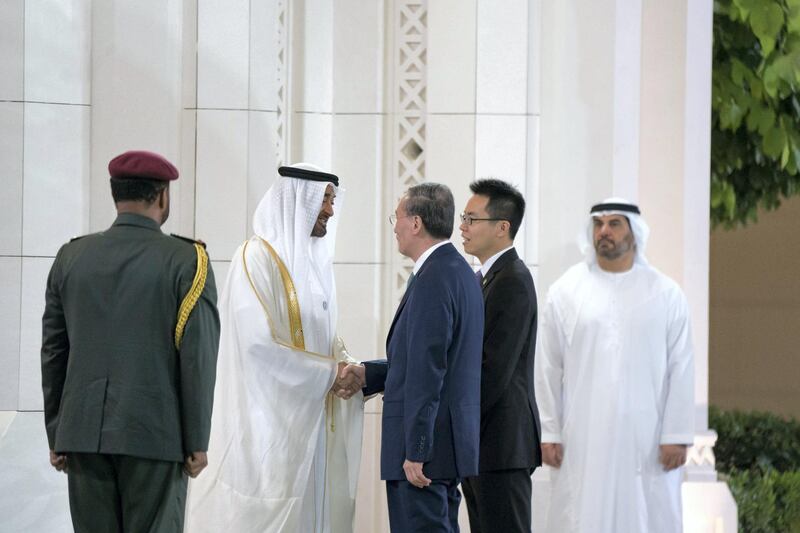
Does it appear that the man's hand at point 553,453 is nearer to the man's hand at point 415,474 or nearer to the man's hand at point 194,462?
the man's hand at point 415,474

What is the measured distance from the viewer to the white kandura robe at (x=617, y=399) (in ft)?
19.9

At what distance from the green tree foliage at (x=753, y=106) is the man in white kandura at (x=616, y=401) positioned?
10.7 ft

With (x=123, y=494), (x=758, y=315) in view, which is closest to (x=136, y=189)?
(x=123, y=494)

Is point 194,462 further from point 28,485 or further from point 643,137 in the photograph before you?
point 643,137

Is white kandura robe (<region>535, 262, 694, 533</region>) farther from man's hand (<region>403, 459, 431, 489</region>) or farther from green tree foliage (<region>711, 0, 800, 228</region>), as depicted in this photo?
green tree foliage (<region>711, 0, 800, 228</region>)

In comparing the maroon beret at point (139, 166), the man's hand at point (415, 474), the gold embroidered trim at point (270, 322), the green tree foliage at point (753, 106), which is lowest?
the man's hand at point (415, 474)

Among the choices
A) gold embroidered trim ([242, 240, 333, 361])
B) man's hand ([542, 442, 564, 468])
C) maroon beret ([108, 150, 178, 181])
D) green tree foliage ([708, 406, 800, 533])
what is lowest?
green tree foliage ([708, 406, 800, 533])

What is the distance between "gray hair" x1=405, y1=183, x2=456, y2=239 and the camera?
4918 mm

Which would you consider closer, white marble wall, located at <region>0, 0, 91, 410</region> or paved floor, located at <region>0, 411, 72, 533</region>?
paved floor, located at <region>0, 411, 72, 533</region>

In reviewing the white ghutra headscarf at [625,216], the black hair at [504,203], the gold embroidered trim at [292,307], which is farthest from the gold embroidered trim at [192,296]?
the white ghutra headscarf at [625,216]

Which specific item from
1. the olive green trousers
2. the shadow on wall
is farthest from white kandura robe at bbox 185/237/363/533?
the shadow on wall

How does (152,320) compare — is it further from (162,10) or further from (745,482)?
(745,482)

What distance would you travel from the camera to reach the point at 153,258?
4.41 metres

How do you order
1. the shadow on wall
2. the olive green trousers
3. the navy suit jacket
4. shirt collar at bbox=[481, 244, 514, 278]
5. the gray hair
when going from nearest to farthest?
the olive green trousers < the navy suit jacket < the gray hair < shirt collar at bbox=[481, 244, 514, 278] < the shadow on wall
